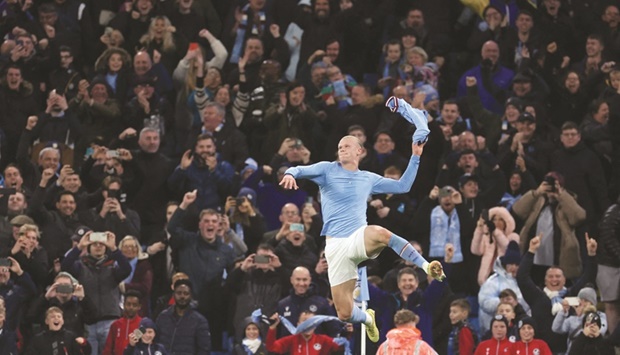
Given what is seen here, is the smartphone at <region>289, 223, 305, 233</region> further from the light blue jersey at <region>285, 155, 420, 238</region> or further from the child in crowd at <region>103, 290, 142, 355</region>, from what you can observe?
the light blue jersey at <region>285, 155, 420, 238</region>

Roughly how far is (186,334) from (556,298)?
4.96 meters

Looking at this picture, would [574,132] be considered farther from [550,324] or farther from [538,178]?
[550,324]

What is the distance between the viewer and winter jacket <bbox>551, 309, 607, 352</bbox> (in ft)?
72.6

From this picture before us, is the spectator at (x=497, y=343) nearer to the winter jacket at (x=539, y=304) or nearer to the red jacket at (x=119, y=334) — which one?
the winter jacket at (x=539, y=304)

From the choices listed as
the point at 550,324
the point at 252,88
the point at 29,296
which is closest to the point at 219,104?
the point at 252,88

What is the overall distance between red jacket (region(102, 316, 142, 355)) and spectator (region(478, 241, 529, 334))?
4.58 metres

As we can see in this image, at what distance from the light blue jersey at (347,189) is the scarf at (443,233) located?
5.98 metres

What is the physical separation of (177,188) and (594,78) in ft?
22.1

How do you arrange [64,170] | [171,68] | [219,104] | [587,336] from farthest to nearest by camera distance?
[171,68] < [219,104] < [64,170] < [587,336]

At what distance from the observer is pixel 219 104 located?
82.3 feet

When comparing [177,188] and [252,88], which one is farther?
[252,88]

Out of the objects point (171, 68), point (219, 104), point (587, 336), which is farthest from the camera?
point (171, 68)

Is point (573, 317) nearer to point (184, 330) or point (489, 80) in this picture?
point (184, 330)

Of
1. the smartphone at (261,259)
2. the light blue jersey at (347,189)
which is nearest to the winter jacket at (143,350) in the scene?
the smartphone at (261,259)
